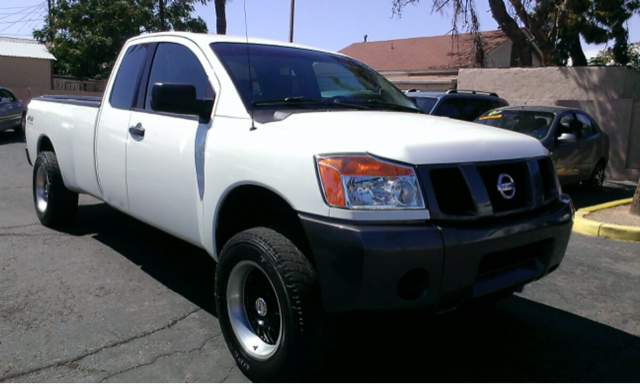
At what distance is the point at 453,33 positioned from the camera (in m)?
17.5

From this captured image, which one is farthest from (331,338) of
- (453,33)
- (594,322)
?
(453,33)

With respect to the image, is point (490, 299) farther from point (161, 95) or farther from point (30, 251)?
point (30, 251)

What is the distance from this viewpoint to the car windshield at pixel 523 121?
9141 mm

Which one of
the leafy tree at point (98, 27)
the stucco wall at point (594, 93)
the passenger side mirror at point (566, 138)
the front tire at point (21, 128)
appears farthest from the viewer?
the leafy tree at point (98, 27)

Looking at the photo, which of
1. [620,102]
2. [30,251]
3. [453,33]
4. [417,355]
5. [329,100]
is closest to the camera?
[417,355]

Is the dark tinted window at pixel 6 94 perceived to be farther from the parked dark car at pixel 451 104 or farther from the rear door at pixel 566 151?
the rear door at pixel 566 151

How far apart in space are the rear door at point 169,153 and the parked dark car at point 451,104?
653cm

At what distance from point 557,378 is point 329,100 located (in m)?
2.20

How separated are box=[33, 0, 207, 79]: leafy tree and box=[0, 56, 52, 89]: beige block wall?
135 cm

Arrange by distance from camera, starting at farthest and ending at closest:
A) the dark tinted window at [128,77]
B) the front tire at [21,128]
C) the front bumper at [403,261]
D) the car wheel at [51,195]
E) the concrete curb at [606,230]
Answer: the front tire at [21,128], the concrete curb at [606,230], the car wheel at [51,195], the dark tinted window at [128,77], the front bumper at [403,261]

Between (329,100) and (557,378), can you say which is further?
(329,100)

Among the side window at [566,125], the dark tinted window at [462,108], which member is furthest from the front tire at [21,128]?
the side window at [566,125]

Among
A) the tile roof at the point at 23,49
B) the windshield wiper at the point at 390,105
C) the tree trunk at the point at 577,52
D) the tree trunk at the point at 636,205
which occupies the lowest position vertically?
the tree trunk at the point at 636,205

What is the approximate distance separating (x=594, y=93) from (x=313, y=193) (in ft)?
47.7
